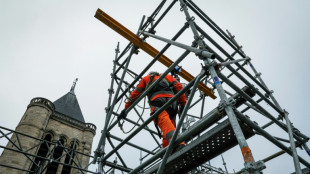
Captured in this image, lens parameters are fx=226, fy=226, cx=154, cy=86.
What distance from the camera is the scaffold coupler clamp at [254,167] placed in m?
1.74

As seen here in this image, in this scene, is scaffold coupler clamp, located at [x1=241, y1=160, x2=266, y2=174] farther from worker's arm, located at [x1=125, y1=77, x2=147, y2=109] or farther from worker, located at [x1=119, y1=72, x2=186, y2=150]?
A: worker's arm, located at [x1=125, y1=77, x2=147, y2=109]

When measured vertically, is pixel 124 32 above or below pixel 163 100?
above

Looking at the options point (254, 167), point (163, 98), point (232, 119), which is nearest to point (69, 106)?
point (163, 98)

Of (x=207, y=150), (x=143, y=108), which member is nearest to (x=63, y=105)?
(x=143, y=108)

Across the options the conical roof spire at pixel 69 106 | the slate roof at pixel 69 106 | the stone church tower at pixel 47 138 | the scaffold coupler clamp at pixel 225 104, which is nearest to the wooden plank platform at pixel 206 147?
the scaffold coupler clamp at pixel 225 104

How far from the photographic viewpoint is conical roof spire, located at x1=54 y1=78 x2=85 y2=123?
2770 centimetres

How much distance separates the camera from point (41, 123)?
20203 millimetres

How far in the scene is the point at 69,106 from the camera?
3033 cm

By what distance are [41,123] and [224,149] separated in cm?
2072

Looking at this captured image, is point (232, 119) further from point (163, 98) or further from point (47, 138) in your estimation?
point (47, 138)

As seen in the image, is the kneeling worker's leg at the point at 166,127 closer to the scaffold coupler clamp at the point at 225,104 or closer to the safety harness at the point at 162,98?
the safety harness at the point at 162,98

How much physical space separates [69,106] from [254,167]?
31.1 meters

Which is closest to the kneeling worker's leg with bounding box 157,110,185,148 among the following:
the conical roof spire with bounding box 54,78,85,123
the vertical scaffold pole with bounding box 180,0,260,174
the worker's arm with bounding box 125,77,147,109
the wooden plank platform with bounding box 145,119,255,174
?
the wooden plank platform with bounding box 145,119,255,174

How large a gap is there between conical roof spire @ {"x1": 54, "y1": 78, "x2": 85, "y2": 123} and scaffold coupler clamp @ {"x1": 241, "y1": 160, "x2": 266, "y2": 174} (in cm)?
2644
